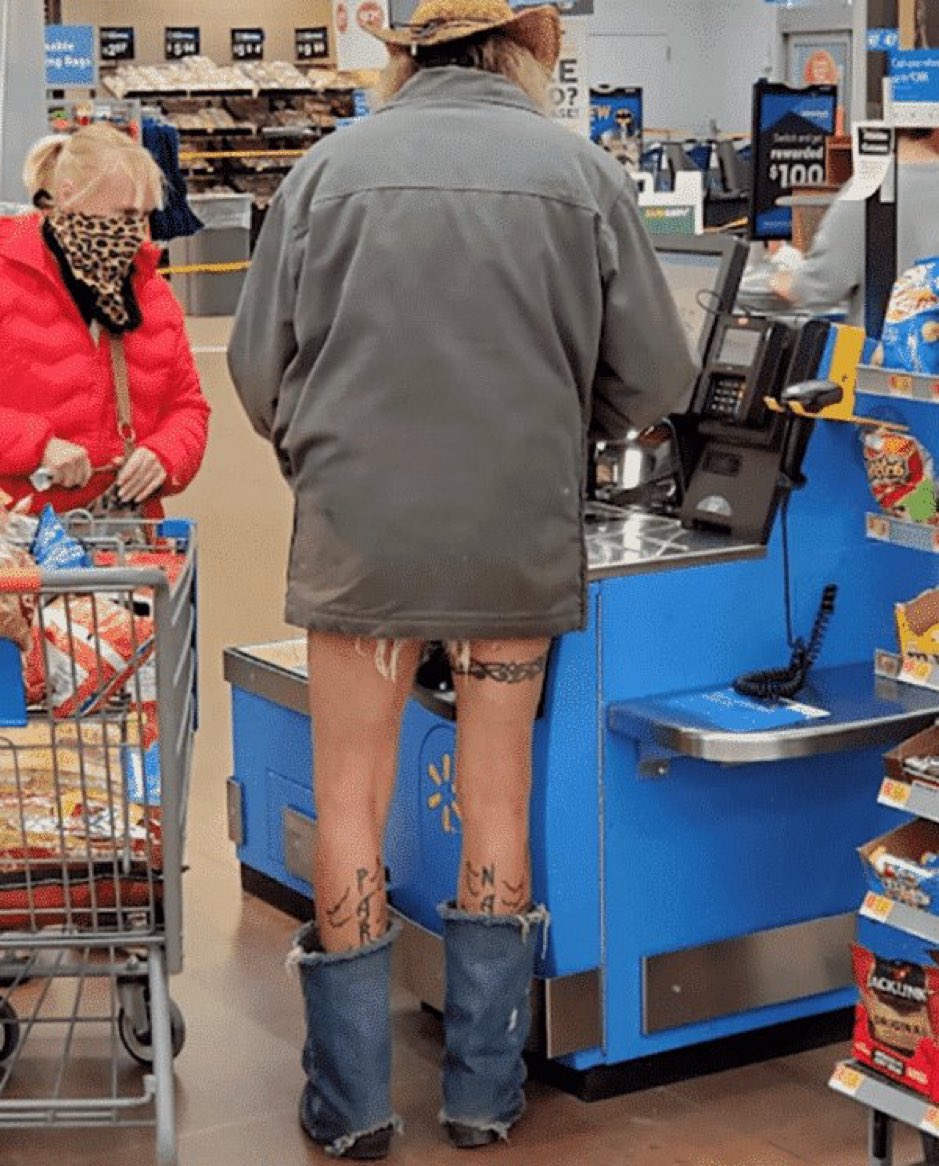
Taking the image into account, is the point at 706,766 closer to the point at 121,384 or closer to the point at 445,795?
the point at 445,795

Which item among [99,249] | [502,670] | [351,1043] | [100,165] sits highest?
[100,165]

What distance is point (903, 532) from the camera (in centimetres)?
369

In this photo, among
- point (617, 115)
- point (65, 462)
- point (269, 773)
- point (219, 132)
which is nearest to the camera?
point (65, 462)

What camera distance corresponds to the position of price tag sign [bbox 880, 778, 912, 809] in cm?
322

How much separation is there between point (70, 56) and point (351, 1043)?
14.7 meters

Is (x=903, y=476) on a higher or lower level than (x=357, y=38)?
lower

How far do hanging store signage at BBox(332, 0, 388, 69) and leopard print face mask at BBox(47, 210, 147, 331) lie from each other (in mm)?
6757

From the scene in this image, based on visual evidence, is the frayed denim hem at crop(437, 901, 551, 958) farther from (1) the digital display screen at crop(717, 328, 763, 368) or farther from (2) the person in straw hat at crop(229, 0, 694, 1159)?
(1) the digital display screen at crop(717, 328, 763, 368)

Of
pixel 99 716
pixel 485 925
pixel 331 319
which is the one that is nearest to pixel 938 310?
pixel 331 319

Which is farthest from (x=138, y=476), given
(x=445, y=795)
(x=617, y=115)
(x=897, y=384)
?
(x=617, y=115)

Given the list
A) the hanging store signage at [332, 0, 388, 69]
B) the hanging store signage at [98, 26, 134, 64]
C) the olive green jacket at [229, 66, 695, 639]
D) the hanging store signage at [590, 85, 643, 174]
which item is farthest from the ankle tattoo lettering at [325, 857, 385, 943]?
the hanging store signage at [98, 26, 134, 64]

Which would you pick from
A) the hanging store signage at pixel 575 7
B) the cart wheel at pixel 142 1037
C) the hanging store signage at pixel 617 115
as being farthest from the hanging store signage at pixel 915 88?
the hanging store signage at pixel 617 115

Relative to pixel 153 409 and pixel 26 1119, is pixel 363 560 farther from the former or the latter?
pixel 153 409

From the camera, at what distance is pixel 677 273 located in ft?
13.5
